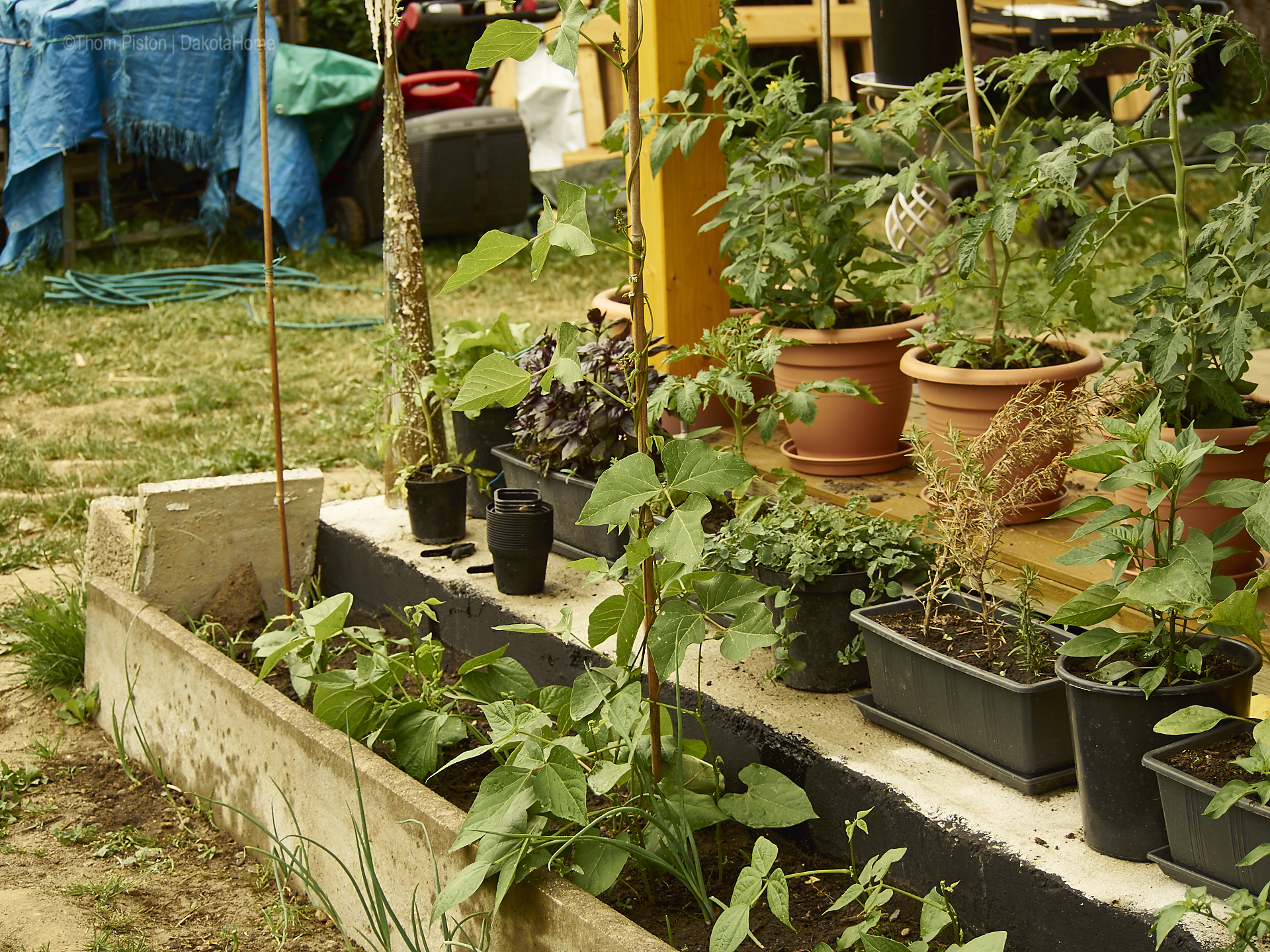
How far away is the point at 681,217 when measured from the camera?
11.3 feet

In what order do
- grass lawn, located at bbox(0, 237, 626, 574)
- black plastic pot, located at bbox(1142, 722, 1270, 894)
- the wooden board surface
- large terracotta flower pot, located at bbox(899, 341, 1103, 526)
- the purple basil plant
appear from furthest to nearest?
grass lawn, located at bbox(0, 237, 626, 574) < the purple basil plant < large terracotta flower pot, located at bbox(899, 341, 1103, 526) < the wooden board surface < black plastic pot, located at bbox(1142, 722, 1270, 894)

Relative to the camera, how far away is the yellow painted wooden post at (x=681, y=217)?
332 centimetres

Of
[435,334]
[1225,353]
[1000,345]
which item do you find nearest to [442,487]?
[1000,345]

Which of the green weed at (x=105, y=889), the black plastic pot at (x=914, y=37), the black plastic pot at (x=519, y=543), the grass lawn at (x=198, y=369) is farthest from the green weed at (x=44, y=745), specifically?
the black plastic pot at (x=914, y=37)

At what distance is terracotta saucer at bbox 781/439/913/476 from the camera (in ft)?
10.2

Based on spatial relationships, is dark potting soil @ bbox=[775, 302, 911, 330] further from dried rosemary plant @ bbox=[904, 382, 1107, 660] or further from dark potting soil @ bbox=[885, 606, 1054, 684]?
dark potting soil @ bbox=[885, 606, 1054, 684]

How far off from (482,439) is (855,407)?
0.98 meters

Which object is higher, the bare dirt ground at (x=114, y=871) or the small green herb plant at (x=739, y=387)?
the small green herb plant at (x=739, y=387)

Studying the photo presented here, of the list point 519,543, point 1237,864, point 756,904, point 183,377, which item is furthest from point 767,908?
→ point 183,377

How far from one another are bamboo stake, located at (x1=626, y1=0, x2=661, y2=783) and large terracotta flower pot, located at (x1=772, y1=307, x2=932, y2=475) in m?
1.29

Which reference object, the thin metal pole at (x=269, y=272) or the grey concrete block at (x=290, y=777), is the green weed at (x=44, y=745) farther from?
the thin metal pole at (x=269, y=272)

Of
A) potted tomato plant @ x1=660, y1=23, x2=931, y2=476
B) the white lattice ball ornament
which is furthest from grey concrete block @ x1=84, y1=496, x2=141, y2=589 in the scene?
the white lattice ball ornament

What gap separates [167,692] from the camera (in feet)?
8.75

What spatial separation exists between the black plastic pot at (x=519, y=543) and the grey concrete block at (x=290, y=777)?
22.9 inches
